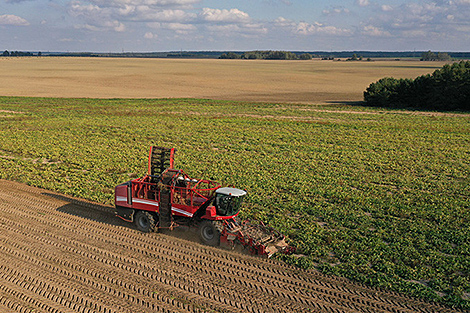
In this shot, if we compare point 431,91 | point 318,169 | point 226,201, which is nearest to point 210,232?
point 226,201

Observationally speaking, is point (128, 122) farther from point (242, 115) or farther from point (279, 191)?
point (279, 191)

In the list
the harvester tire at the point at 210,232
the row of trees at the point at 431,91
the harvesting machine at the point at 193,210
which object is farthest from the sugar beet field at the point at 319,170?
the row of trees at the point at 431,91

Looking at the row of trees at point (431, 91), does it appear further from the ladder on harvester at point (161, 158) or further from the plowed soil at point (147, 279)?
the plowed soil at point (147, 279)

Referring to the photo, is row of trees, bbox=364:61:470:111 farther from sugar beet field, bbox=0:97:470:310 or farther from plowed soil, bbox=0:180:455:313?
plowed soil, bbox=0:180:455:313

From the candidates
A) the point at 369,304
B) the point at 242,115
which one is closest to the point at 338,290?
the point at 369,304

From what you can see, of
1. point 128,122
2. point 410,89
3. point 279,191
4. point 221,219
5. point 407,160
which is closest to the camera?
point 221,219

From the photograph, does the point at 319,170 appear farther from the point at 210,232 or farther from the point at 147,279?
the point at 147,279

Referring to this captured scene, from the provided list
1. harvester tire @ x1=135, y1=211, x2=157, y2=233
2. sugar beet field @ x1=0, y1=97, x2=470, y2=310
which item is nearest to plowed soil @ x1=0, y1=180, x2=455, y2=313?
harvester tire @ x1=135, y1=211, x2=157, y2=233
